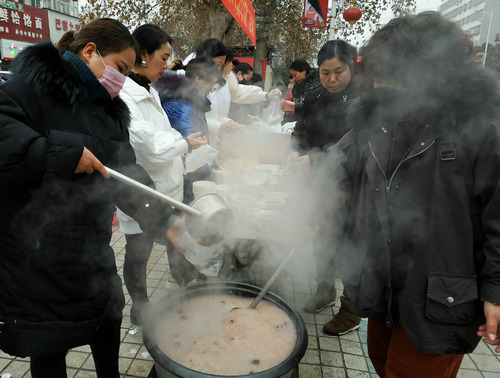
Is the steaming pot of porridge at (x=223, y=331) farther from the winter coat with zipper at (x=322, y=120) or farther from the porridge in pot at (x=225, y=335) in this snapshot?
the winter coat with zipper at (x=322, y=120)

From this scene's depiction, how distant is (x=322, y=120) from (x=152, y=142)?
1.71 m

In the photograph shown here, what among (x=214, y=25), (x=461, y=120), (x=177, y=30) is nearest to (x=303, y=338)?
(x=461, y=120)

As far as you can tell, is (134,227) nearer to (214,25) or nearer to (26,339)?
(26,339)

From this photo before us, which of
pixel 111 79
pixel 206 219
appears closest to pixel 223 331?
pixel 206 219

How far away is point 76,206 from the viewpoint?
61.9 inches

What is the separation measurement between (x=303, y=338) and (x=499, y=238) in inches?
40.6

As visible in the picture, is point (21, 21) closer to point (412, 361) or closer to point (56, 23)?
point (56, 23)

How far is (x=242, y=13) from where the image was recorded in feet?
11.4

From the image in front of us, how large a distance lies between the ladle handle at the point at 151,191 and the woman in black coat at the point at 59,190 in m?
0.07

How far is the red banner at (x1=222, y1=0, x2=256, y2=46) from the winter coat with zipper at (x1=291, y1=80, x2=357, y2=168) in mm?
997

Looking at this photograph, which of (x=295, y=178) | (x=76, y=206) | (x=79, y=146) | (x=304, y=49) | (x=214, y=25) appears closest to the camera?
(x=79, y=146)

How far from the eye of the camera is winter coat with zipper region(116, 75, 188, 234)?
8.45ft

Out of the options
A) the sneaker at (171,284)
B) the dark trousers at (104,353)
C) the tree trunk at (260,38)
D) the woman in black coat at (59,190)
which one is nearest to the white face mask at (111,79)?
the woman in black coat at (59,190)

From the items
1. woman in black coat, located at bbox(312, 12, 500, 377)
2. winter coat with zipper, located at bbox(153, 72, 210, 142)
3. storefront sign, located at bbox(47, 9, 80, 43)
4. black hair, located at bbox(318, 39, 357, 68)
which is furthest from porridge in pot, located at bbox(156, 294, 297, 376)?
storefront sign, located at bbox(47, 9, 80, 43)
